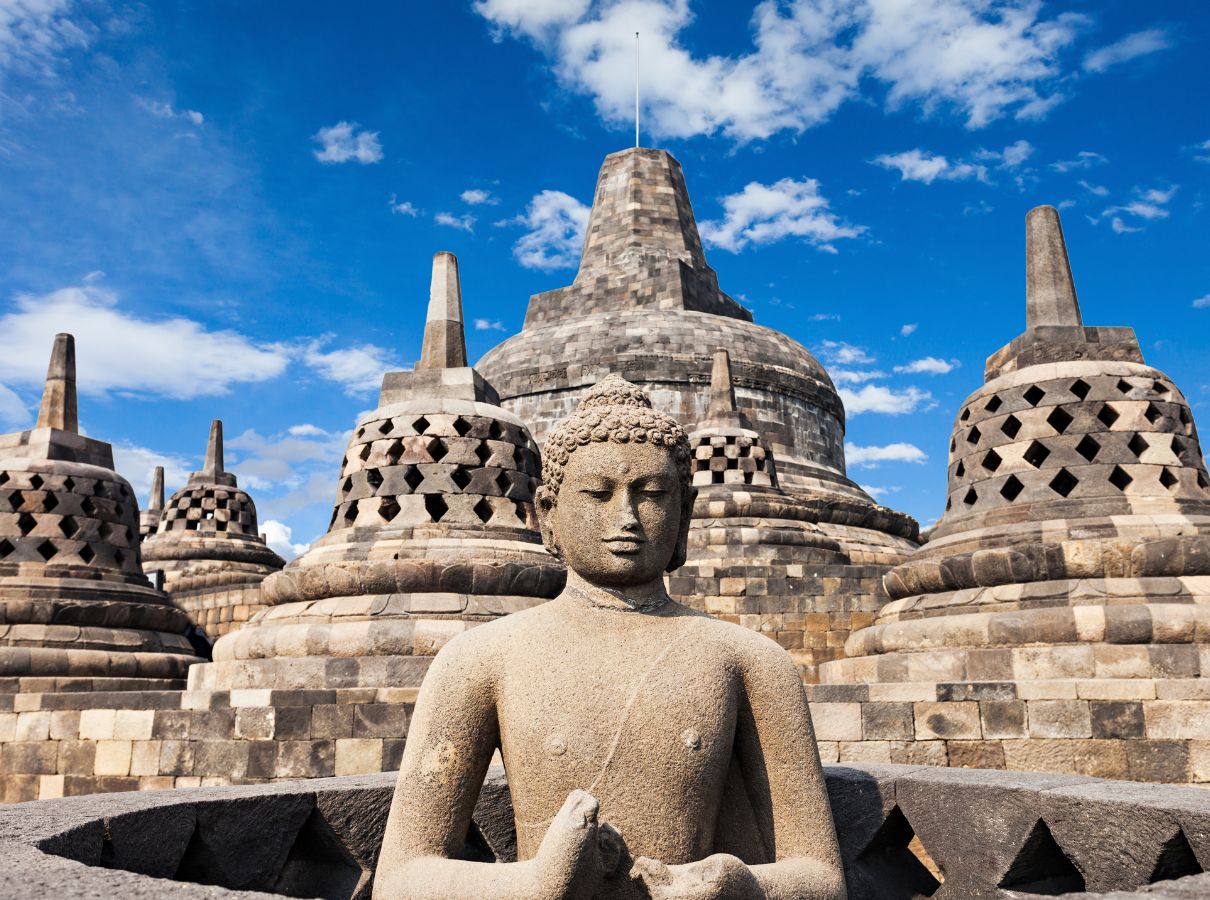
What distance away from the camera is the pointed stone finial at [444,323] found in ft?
29.1

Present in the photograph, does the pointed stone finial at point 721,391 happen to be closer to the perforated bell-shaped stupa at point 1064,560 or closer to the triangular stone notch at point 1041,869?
the perforated bell-shaped stupa at point 1064,560

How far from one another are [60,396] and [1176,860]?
35.5 ft

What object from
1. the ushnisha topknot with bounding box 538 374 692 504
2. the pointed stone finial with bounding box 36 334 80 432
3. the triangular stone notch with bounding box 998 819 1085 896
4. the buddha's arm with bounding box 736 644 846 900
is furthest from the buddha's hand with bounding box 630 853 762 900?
the pointed stone finial with bounding box 36 334 80 432

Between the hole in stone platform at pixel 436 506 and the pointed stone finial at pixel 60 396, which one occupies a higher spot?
the pointed stone finial at pixel 60 396

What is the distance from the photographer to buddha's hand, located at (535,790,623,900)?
2297 millimetres

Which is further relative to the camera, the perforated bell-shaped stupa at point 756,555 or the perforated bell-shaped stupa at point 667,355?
the perforated bell-shaped stupa at point 667,355

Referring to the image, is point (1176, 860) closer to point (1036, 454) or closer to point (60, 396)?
point (1036, 454)

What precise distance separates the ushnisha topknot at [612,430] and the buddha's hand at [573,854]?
1.02 m

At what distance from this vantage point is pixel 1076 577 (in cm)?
703

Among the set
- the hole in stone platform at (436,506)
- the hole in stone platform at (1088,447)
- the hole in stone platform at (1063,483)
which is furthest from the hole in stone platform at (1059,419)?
the hole in stone platform at (436,506)

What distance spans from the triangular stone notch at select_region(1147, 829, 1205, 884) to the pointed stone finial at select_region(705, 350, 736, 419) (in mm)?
14730

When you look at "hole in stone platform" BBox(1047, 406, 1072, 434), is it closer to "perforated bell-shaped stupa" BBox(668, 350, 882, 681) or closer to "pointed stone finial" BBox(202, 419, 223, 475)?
"perforated bell-shaped stupa" BBox(668, 350, 882, 681)

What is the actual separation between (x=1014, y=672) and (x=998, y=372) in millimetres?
2890

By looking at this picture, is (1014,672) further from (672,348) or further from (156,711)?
(672,348)
